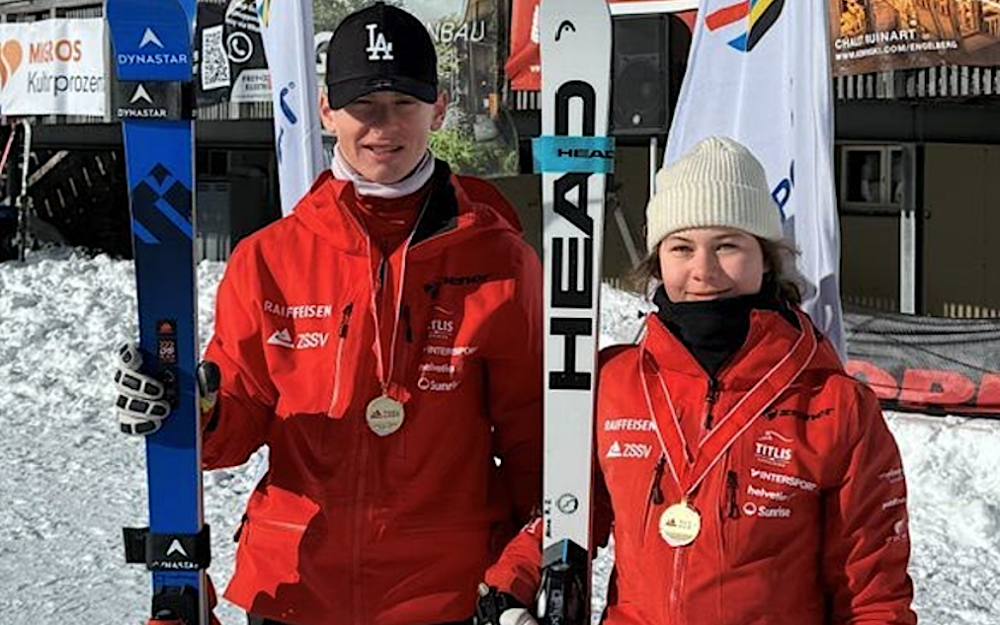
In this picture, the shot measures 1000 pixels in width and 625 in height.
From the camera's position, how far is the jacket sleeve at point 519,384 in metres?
2.56

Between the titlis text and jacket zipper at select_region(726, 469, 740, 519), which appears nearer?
jacket zipper at select_region(726, 469, 740, 519)

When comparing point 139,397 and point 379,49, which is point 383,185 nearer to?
point 379,49

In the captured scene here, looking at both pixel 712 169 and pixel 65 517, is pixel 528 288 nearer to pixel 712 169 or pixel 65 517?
pixel 712 169

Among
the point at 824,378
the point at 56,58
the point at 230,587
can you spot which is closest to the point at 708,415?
the point at 824,378

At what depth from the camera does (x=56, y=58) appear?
14.3 metres

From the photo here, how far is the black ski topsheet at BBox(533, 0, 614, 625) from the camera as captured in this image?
8.14 ft

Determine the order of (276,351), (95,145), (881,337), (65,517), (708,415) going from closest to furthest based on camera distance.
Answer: (708,415), (276,351), (65,517), (881,337), (95,145)

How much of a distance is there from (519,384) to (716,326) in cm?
44

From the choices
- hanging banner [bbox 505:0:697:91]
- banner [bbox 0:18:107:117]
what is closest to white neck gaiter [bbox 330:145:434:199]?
hanging banner [bbox 505:0:697:91]

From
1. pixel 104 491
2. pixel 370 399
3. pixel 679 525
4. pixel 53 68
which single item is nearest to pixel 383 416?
pixel 370 399

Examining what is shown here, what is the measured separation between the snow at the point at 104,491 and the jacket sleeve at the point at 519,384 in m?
2.71

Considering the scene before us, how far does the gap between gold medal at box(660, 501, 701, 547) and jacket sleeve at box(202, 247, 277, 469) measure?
0.81 m

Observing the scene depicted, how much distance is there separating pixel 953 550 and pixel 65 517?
417 centimetres

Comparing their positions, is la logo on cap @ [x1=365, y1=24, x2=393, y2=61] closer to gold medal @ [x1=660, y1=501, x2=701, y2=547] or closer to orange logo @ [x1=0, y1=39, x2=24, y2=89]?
gold medal @ [x1=660, y1=501, x2=701, y2=547]
